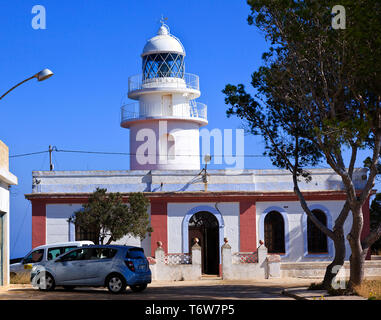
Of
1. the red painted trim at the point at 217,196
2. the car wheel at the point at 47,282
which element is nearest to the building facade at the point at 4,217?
the car wheel at the point at 47,282

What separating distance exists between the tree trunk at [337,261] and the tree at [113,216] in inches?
419

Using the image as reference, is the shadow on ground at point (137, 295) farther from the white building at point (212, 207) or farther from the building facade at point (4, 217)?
the white building at point (212, 207)

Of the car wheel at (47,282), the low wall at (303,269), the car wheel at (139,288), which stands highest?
the car wheel at (47,282)

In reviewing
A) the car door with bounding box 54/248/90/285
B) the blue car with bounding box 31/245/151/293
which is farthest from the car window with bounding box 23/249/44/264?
the car door with bounding box 54/248/90/285

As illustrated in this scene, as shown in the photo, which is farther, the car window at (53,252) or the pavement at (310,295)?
the car window at (53,252)

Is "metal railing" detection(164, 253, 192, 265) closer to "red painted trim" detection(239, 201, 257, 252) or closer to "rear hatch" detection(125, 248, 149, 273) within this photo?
"red painted trim" detection(239, 201, 257, 252)

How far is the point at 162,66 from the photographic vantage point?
110 ft

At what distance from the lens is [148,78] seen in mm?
33781

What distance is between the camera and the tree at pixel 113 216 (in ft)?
90.9

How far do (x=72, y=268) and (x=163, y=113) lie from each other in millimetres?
14932

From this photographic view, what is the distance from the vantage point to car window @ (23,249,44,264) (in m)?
25.4

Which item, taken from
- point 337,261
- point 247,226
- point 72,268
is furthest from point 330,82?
point 247,226
